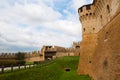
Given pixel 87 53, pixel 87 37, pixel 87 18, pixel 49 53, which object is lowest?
pixel 87 53

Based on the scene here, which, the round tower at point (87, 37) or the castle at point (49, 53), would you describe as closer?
the round tower at point (87, 37)

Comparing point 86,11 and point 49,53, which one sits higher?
point 86,11

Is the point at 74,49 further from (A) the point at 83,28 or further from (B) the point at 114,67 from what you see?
(B) the point at 114,67

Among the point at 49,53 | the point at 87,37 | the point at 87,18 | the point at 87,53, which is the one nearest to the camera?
the point at 87,53

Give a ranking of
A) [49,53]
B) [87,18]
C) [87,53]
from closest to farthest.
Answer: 1. [87,53]
2. [87,18]
3. [49,53]

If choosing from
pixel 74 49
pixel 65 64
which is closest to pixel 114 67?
pixel 65 64

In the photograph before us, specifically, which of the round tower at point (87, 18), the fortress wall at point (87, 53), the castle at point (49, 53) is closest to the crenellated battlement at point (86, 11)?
the round tower at point (87, 18)

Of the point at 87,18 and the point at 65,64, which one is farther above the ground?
the point at 87,18

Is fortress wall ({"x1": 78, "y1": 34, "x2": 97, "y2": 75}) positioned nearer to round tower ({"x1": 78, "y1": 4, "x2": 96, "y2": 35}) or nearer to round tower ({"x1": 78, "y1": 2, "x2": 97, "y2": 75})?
round tower ({"x1": 78, "y1": 2, "x2": 97, "y2": 75})

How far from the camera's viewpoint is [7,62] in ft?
115

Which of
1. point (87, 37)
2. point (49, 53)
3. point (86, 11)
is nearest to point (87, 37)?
point (87, 37)

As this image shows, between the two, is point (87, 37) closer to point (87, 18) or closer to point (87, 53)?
point (87, 53)

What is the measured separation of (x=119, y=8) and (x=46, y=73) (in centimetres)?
1763

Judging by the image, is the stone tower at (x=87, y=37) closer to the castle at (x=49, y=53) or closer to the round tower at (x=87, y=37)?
the round tower at (x=87, y=37)
